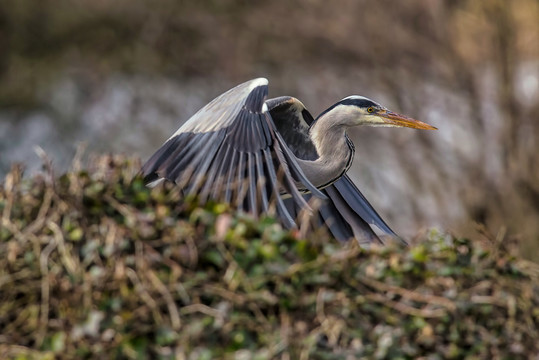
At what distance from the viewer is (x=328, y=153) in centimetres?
600

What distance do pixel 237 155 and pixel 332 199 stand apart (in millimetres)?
909

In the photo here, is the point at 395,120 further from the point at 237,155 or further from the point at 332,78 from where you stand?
the point at 332,78

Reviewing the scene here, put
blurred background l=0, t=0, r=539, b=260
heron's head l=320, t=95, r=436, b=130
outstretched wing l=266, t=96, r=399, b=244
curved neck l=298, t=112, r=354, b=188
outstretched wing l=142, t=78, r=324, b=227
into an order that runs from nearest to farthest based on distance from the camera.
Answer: outstretched wing l=142, t=78, r=324, b=227, outstretched wing l=266, t=96, r=399, b=244, curved neck l=298, t=112, r=354, b=188, heron's head l=320, t=95, r=436, b=130, blurred background l=0, t=0, r=539, b=260

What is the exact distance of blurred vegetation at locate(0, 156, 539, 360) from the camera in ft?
9.06

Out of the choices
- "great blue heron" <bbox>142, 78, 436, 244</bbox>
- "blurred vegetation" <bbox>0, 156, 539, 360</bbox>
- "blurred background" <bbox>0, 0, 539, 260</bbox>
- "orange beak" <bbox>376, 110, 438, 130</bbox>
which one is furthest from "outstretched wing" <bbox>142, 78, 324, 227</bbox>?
"blurred background" <bbox>0, 0, 539, 260</bbox>

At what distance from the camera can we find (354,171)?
1291 cm

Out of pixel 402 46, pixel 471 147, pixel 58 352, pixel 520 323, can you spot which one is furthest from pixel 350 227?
pixel 402 46

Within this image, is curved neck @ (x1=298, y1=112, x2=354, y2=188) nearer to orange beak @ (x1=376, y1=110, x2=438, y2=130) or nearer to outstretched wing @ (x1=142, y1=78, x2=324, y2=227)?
orange beak @ (x1=376, y1=110, x2=438, y2=130)

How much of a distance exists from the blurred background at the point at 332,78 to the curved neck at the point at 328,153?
444cm

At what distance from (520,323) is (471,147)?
9.30m

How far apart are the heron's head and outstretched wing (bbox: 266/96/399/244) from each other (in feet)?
0.64

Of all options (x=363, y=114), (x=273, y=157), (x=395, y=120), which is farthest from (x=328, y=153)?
(x=273, y=157)

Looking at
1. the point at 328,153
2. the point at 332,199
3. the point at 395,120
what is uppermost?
the point at 395,120

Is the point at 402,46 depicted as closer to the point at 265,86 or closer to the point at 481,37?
the point at 481,37
